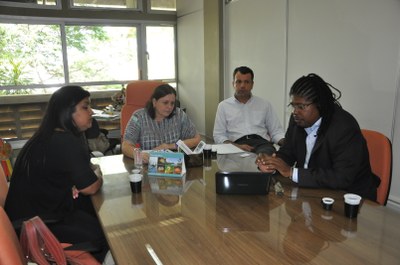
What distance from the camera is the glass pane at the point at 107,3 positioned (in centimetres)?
532

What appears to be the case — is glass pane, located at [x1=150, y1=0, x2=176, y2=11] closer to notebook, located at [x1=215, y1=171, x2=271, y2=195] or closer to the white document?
the white document

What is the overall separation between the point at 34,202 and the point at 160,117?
1.09 metres

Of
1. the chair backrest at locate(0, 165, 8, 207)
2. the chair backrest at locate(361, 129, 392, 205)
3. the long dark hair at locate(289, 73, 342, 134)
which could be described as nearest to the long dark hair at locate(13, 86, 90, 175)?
the chair backrest at locate(0, 165, 8, 207)

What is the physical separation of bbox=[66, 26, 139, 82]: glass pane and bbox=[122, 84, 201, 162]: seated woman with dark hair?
3.65 meters

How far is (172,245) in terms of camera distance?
1.08m

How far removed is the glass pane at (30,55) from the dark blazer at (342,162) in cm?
491

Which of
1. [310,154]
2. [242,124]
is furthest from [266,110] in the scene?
[310,154]

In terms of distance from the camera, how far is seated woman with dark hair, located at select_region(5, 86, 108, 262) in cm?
152

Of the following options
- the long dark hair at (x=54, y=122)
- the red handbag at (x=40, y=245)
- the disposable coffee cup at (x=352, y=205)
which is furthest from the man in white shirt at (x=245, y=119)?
the red handbag at (x=40, y=245)

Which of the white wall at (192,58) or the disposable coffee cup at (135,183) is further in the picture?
the white wall at (192,58)

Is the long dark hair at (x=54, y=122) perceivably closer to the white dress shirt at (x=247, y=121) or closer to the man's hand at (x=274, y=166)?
the man's hand at (x=274, y=166)

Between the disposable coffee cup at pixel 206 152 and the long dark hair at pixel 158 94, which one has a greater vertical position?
the long dark hair at pixel 158 94

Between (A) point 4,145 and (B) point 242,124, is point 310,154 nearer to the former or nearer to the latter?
(B) point 242,124

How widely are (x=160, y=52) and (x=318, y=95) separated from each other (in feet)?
15.9
